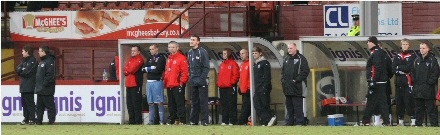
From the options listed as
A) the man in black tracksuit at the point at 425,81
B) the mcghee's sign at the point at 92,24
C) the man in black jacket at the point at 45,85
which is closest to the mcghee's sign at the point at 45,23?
the mcghee's sign at the point at 92,24

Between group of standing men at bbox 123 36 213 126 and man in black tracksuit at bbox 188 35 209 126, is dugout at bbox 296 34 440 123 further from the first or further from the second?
group of standing men at bbox 123 36 213 126

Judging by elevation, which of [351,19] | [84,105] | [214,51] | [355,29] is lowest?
[84,105]

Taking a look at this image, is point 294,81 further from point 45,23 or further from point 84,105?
point 45,23

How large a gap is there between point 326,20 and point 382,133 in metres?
9.80

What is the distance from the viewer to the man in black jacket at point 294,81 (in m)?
22.2

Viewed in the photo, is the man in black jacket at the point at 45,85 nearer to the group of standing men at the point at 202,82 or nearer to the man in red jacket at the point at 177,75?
the group of standing men at the point at 202,82

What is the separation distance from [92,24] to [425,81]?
12.3m

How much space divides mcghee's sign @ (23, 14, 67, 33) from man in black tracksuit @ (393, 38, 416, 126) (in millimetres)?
11442

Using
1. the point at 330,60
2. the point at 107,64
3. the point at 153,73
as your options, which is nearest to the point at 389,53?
the point at 330,60

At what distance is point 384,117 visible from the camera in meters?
21.8

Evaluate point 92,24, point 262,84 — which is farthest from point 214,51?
point 92,24

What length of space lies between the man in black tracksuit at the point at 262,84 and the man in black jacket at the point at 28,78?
3.89 metres

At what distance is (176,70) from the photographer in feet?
75.8

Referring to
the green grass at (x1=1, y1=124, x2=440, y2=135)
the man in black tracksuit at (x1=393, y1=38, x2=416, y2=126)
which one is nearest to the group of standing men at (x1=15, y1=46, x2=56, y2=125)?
the green grass at (x1=1, y1=124, x2=440, y2=135)
